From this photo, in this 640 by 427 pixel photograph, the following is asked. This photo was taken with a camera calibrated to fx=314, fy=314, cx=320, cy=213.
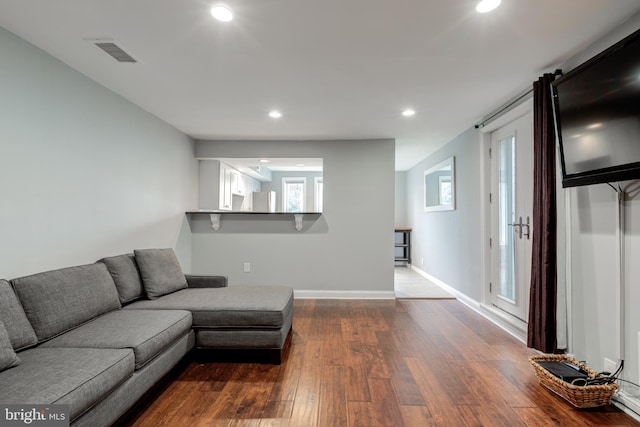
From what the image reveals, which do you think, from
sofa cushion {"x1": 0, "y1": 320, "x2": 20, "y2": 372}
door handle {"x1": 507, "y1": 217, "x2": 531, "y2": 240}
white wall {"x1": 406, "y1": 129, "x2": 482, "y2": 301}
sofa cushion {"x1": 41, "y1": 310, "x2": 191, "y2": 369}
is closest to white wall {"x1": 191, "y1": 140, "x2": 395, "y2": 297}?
white wall {"x1": 406, "y1": 129, "x2": 482, "y2": 301}

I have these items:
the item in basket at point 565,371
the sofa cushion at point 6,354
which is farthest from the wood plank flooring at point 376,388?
the sofa cushion at point 6,354

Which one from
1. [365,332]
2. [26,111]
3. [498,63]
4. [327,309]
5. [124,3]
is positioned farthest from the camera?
[327,309]

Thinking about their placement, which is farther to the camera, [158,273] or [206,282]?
[206,282]

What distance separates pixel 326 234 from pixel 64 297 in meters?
3.13

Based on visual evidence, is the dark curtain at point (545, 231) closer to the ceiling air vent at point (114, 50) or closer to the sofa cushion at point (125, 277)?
the ceiling air vent at point (114, 50)

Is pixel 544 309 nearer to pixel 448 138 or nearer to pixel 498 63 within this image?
pixel 498 63

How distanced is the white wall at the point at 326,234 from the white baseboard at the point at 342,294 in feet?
0.05

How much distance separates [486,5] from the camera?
67.0 inches

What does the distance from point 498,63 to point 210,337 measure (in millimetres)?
3060

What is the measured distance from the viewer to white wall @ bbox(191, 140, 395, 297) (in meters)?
4.57

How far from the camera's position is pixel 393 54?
7.30ft

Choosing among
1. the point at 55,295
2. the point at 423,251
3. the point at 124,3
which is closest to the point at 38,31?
the point at 124,3

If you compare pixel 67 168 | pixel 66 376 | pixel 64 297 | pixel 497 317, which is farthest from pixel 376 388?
pixel 67 168

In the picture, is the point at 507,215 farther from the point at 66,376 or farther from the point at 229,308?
the point at 66,376
